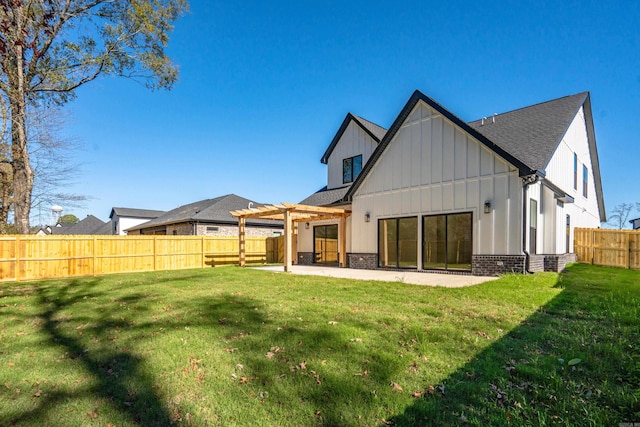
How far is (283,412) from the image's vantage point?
2787mm

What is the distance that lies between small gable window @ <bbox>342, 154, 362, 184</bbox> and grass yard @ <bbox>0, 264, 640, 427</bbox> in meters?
11.4

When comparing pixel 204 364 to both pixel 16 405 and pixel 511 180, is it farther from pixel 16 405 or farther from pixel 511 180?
pixel 511 180

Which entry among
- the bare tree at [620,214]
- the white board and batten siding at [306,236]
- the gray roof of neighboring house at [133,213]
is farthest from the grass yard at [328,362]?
the bare tree at [620,214]

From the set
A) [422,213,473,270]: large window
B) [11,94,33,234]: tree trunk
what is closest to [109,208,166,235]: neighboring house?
[11,94,33,234]: tree trunk

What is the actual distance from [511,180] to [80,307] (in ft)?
38.8

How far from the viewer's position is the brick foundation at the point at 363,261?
1361 centimetres

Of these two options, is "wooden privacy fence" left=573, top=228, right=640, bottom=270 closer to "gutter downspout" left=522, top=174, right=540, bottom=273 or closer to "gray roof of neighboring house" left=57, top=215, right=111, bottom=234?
"gutter downspout" left=522, top=174, right=540, bottom=273

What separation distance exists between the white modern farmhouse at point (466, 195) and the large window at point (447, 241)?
0.04 metres

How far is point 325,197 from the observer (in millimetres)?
17828

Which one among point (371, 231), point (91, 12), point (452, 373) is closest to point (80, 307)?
point (452, 373)

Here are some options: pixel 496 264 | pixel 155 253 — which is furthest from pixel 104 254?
pixel 496 264

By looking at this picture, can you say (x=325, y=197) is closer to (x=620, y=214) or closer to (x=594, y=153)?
(x=594, y=153)

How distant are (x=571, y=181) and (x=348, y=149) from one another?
10559 millimetres

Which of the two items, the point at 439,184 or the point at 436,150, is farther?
the point at 436,150
